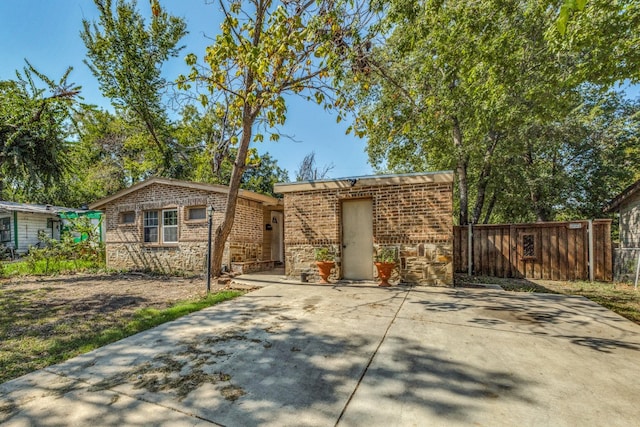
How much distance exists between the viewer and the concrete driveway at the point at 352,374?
81.4 inches

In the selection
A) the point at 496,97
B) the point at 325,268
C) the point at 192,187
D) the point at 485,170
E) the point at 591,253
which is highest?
the point at 496,97

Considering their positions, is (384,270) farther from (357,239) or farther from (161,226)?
(161,226)

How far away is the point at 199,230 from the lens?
382 inches

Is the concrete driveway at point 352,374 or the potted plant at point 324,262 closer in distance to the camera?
the concrete driveway at point 352,374

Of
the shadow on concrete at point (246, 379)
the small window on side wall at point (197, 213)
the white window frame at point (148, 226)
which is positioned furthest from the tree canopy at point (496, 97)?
the white window frame at point (148, 226)

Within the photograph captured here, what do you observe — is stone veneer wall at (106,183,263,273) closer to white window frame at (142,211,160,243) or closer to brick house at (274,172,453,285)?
white window frame at (142,211,160,243)

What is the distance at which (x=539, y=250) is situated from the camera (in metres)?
8.39

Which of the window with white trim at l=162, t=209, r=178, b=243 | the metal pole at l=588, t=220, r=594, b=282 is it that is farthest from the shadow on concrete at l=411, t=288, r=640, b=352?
the window with white trim at l=162, t=209, r=178, b=243

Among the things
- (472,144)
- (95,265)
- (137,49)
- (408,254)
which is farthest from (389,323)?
(137,49)

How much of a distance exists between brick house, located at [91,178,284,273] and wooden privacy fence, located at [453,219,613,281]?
23.4 ft

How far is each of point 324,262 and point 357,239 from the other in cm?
111

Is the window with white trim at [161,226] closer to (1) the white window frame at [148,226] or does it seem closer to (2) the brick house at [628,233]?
(1) the white window frame at [148,226]

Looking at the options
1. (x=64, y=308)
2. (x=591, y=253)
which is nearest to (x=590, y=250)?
(x=591, y=253)

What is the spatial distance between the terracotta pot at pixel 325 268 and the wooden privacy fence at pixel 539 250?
16.0ft
